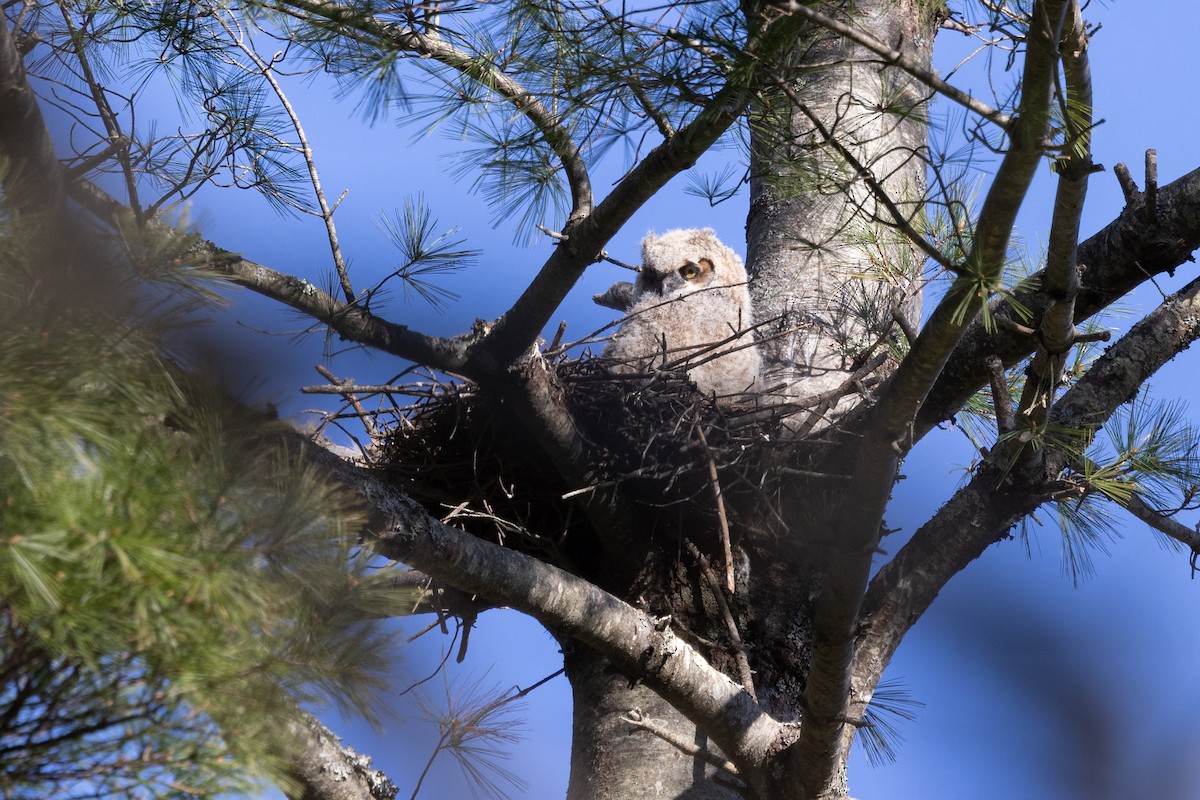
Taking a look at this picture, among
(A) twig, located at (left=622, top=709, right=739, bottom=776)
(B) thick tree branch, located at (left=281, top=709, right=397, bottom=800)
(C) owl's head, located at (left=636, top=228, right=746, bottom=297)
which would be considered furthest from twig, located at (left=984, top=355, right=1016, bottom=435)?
(C) owl's head, located at (left=636, top=228, right=746, bottom=297)

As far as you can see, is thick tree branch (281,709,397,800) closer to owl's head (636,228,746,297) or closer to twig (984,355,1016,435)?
twig (984,355,1016,435)

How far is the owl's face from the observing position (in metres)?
4.13

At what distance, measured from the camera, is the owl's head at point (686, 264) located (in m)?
4.17

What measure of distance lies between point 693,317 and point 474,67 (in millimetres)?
1765

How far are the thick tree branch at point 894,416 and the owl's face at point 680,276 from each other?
6.48 feet

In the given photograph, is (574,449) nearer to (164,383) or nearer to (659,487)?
(659,487)

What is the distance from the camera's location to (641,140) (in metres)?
2.26

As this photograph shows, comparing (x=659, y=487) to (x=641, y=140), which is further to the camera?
(x=659, y=487)

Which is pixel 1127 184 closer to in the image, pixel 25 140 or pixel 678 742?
pixel 678 742

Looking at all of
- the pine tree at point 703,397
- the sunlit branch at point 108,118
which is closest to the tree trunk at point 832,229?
the pine tree at point 703,397

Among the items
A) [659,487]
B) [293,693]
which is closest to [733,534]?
[659,487]

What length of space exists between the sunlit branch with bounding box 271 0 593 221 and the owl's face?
5.50 feet

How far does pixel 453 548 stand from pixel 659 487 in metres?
0.94

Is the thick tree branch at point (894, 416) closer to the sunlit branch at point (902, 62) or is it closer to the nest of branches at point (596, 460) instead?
the sunlit branch at point (902, 62)
